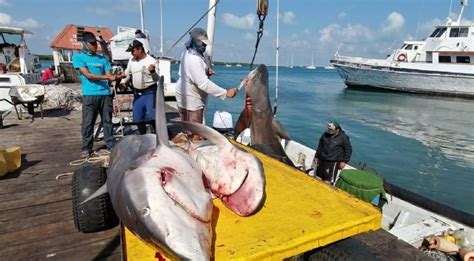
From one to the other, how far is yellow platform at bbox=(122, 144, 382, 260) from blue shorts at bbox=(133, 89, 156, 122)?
3421 mm

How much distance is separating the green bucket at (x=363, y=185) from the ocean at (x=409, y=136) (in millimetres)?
4728

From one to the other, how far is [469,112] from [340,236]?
27682 millimetres

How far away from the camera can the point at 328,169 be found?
20.3 feet

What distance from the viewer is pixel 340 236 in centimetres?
177

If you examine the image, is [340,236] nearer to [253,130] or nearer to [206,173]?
[206,173]

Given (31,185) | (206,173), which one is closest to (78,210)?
(206,173)

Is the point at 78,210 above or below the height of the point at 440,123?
above

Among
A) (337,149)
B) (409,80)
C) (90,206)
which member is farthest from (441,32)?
(90,206)

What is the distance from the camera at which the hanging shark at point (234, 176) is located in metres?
1.90

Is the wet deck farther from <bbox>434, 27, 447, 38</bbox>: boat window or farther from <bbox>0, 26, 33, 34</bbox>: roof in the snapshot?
<bbox>434, 27, 447, 38</bbox>: boat window

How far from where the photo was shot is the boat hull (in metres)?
29.2

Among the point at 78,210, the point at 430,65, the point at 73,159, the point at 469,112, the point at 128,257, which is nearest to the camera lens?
the point at 128,257

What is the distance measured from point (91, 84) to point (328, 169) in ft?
15.1

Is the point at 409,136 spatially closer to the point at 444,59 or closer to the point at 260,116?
the point at 260,116
